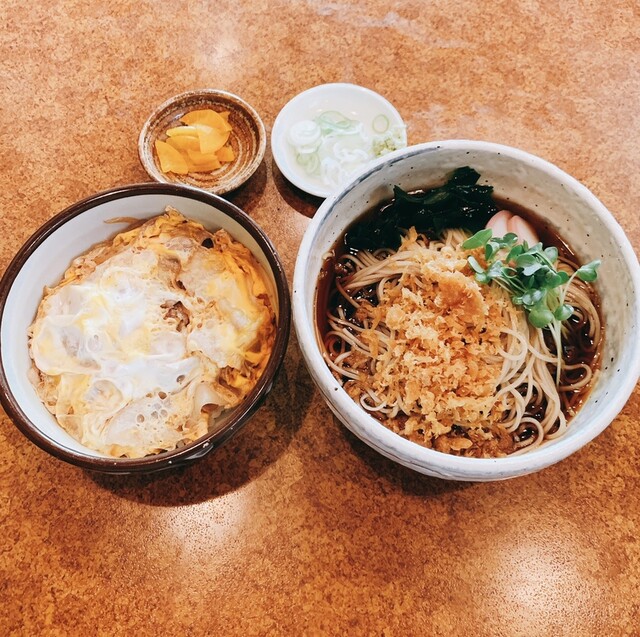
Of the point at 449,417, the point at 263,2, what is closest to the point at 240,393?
the point at 449,417

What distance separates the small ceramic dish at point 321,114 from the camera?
1545 millimetres

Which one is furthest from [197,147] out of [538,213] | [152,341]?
[538,213]

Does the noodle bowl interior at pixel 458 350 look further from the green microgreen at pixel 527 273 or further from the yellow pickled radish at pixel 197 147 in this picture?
the yellow pickled radish at pixel 197 147

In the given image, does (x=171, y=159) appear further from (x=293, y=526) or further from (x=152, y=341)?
(x=293, y=526)

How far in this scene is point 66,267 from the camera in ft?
4.25

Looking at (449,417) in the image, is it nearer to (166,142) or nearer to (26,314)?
(26,314)

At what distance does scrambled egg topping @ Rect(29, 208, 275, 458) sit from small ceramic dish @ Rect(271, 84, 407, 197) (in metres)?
0.36

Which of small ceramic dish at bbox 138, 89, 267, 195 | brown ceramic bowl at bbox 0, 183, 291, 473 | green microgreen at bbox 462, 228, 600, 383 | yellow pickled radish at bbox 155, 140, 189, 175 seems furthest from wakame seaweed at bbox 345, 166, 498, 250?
yellow pickled radish at bbox 155, 140, 189, 175

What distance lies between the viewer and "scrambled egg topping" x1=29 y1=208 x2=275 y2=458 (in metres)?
1.16

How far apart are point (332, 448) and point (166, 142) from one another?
37.0 inches

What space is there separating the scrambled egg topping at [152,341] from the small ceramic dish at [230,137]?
0.28 m

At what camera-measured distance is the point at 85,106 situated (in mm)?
1673

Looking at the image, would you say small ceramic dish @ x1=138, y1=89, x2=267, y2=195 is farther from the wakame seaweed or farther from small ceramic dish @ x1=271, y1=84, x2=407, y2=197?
the wakame seaweed

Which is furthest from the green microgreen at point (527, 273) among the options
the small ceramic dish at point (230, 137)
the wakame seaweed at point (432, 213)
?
the small ceramic dish at point (230, 137)
